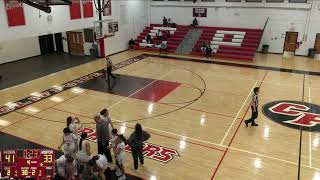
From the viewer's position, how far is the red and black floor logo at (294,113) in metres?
11.0

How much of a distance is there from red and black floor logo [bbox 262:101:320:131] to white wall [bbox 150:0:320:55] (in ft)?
37.0

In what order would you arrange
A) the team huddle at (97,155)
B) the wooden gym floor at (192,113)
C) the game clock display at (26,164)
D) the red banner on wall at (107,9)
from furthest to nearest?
the red banner on wall at (107,9)
the wooden gym floor at (192,113)
the team huddle at (97,155)
the game clock display at (26,164)

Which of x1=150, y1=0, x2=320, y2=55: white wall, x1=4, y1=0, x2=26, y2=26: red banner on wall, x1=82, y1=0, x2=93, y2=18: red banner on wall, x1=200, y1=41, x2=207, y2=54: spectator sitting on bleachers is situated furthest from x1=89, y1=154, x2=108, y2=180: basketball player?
x1=150, y1=0, x2=320, y2=55: white wall

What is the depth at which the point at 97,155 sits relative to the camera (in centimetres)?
687

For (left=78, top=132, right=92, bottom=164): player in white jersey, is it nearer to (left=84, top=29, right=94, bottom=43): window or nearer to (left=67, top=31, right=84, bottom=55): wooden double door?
(left=84, top=29, right=94, bottom=43): window

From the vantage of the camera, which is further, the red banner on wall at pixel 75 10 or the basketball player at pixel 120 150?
the red banner on wall at pixel 75 10

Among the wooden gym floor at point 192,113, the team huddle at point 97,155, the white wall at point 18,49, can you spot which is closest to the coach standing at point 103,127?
the team huddle at point 97,155

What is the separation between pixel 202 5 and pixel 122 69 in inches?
428

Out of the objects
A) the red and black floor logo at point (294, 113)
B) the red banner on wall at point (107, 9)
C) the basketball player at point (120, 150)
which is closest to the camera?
the basketball player at point (120, 150)

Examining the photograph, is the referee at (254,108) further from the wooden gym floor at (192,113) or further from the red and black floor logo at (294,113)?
the red and black floor logo at (294,113)

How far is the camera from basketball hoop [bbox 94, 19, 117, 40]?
2081cm

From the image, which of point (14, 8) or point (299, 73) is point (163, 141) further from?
point (299, 73)

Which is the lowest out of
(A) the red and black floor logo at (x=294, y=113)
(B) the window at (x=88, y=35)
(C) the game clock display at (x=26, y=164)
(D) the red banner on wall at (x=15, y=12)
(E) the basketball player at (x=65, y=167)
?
(A) the red and black floor logo at (x=294, y=113)

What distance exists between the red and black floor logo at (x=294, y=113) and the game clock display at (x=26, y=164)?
871 cm
